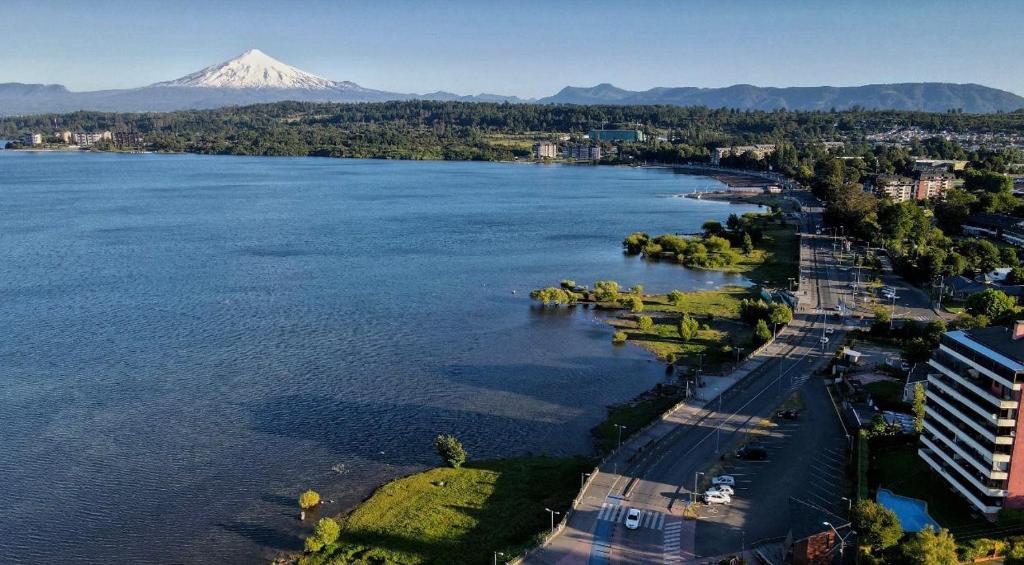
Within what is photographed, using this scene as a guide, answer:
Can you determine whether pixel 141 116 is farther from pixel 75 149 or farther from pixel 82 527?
pixel 82 527

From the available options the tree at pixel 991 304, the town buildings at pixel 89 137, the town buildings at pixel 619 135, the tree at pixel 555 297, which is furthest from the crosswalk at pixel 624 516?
the town buildings at pixel 89 137

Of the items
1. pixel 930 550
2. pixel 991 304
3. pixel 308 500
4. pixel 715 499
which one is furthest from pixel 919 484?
pixel 991 304

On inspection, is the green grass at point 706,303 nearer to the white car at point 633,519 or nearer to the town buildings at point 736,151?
the white car at point 633,519

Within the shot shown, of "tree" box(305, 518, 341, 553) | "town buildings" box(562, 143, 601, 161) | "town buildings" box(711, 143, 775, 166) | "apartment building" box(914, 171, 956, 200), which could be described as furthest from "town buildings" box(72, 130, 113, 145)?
"tree" box(305, 518, 341, 553)

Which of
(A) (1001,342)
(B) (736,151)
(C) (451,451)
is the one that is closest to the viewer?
(A) (1001,342)

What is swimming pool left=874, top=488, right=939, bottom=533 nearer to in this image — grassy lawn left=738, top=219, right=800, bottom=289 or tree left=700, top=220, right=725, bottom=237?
grassy lawn left=738, top=219, right=800, bottom=289

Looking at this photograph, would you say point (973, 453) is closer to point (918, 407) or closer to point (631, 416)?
point (918, 407)

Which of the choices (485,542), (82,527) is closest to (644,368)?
(485,542)
